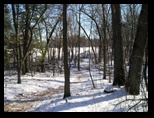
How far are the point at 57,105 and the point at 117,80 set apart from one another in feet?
11.9

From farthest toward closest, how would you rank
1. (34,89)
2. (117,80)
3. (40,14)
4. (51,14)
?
(51,14) < (40,14) < (34,89) < (117,80)

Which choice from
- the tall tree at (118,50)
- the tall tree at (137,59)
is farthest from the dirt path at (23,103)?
the tall tree at (137,59)

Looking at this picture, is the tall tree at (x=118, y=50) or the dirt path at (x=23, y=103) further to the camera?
the tall tree at (x=118, y=50)

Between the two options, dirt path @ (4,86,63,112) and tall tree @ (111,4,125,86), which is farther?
tall tree @ (111,4,125,86)

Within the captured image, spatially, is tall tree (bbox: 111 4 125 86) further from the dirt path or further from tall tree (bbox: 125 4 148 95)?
the dirt path

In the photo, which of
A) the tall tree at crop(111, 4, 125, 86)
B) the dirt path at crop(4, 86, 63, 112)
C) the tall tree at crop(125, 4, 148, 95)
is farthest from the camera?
the tall tree at crop(111, 4, 125, 86)

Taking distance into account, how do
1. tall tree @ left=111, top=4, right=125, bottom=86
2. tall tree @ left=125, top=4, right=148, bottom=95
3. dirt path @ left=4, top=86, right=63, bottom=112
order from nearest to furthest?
tall tree @ left=125, top=4, right=148, bottom=95 < dirt path @ left=4, top=86, right=63, bottom=112 < tall tree @ left=111, top=4, right=125, bottom=86

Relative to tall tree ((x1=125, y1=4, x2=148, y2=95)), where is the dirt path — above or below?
below

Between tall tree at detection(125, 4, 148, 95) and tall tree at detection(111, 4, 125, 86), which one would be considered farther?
tall tree at detection(111, 4, 125, 86)

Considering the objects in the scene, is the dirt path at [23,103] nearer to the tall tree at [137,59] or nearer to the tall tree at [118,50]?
the tall tree at [118,50]

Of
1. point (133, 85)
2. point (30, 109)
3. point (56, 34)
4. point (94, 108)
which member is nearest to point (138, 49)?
point (133, 85)

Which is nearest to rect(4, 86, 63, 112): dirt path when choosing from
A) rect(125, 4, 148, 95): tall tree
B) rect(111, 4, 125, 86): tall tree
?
rect(111, 4, 125, 86): tall tree
